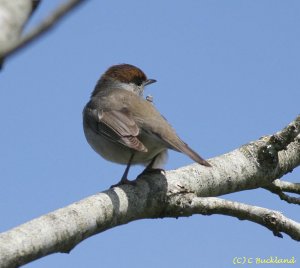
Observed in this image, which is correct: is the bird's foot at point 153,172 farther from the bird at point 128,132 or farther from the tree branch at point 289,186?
the tree branch at point 289,186

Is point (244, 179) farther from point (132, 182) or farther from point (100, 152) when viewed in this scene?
point (100, 152)

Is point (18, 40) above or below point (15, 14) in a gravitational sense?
below

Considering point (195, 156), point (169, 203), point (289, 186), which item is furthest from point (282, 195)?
point (169, 203)

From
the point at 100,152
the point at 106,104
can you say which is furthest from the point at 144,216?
the point at 106,104

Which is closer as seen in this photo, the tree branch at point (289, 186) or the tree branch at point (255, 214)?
the tree branch at point (255, 214)

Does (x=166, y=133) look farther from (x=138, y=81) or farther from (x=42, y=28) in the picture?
(x=42, y=28)

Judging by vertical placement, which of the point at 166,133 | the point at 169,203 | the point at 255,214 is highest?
the point at 166,133

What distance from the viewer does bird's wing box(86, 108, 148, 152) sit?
5.40 metres

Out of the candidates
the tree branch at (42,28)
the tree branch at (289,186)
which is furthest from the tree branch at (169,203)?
the tree branch at (42,28)

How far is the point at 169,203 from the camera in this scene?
13.6 ft

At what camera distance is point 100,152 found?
6.08 meters

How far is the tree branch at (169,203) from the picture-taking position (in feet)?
9.76

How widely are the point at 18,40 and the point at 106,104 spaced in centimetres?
540

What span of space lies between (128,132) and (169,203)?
5.17 ft
